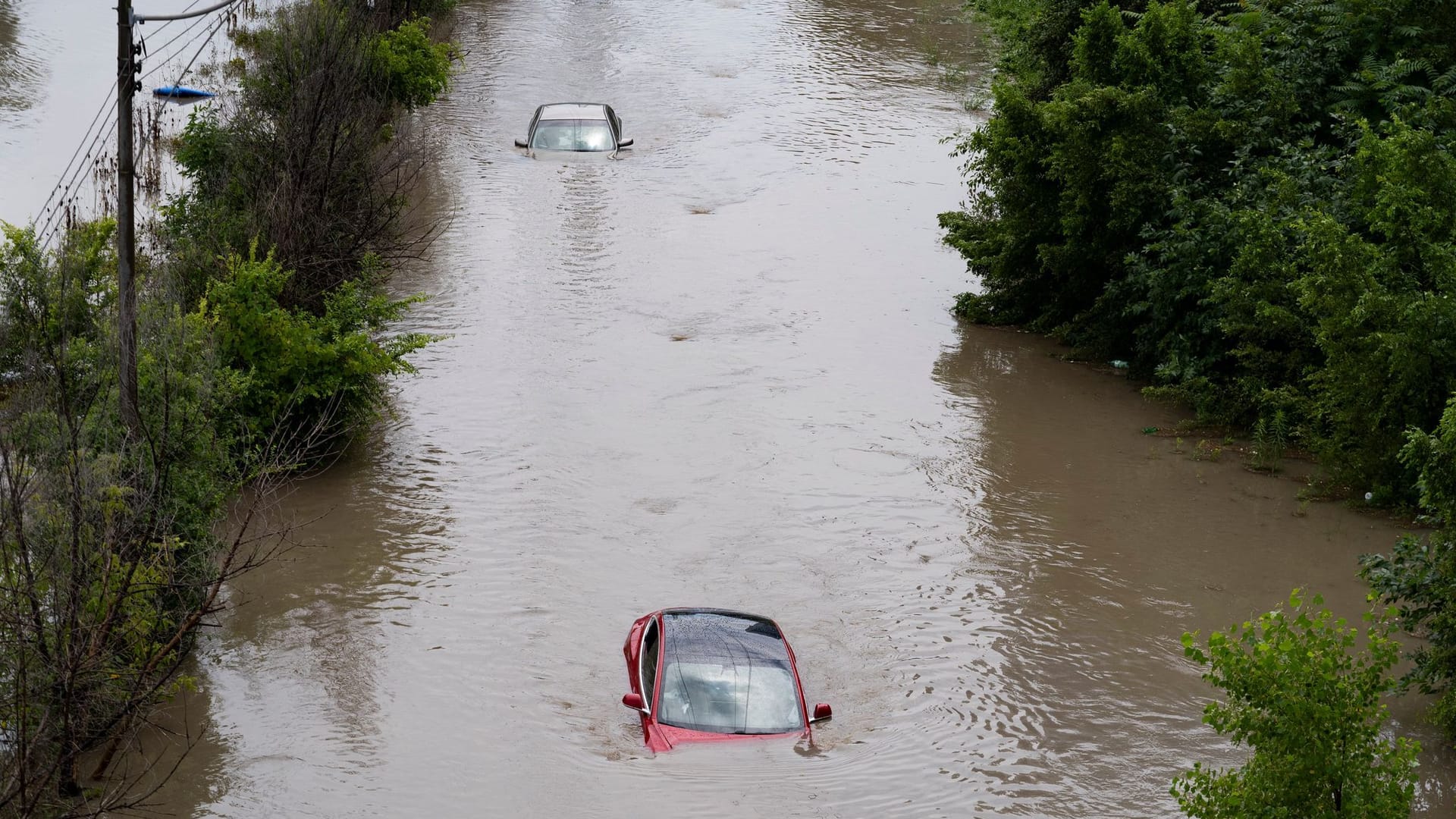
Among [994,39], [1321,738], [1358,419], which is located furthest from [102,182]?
[994,39]

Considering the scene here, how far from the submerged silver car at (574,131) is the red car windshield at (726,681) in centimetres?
1859

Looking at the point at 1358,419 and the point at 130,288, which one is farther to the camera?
the point at 1358,419

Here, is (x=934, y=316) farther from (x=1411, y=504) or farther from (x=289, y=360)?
(x=289, y=360)

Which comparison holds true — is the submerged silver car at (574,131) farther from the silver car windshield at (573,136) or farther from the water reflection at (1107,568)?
the water reflection at (1107,568)

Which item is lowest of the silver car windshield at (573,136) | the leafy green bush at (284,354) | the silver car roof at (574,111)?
the leafy green bush at (284,354)

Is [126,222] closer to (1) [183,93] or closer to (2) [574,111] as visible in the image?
(2) [574,111]

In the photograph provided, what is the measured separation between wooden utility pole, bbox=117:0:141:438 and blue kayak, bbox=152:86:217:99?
19.3m

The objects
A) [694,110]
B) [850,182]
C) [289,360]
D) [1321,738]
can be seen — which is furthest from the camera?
[694,110]

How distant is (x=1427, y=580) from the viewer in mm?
12352

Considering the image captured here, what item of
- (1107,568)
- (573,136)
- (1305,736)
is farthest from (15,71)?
(1305,736)

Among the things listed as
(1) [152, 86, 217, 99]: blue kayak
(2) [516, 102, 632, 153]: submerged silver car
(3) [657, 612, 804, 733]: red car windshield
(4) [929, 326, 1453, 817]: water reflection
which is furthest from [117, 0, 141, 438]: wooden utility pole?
(1) [152, 86, 217, 99]: blue kayak

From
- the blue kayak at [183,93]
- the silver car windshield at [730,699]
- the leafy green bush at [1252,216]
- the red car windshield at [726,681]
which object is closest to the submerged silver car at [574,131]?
the blue kayak at [183,93]

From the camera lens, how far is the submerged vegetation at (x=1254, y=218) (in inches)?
654

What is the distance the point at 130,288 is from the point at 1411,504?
13.8m
